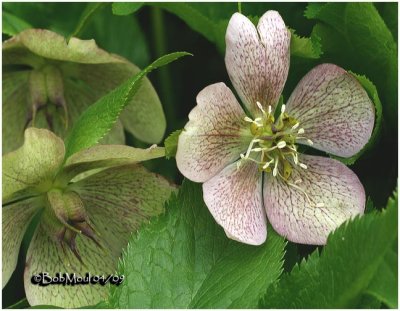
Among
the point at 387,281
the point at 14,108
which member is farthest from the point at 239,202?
the point at 14,108

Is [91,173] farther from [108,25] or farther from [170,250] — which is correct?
[108,25]

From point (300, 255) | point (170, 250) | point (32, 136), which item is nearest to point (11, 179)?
point (32, 136)

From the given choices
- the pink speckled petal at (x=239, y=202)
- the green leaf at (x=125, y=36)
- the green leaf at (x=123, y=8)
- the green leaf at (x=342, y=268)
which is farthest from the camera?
the green leaf at (x=125, y=36)

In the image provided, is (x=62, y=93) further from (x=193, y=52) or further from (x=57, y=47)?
(x=193, y=52)

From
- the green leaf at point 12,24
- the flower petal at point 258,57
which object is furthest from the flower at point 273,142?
the green leaf at point 12,24

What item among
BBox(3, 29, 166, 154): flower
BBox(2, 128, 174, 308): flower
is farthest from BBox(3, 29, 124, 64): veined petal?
BBox(2, 128, 174, 308): flower

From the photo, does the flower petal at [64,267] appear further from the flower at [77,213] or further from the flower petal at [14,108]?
the flower petal at [14,108]
